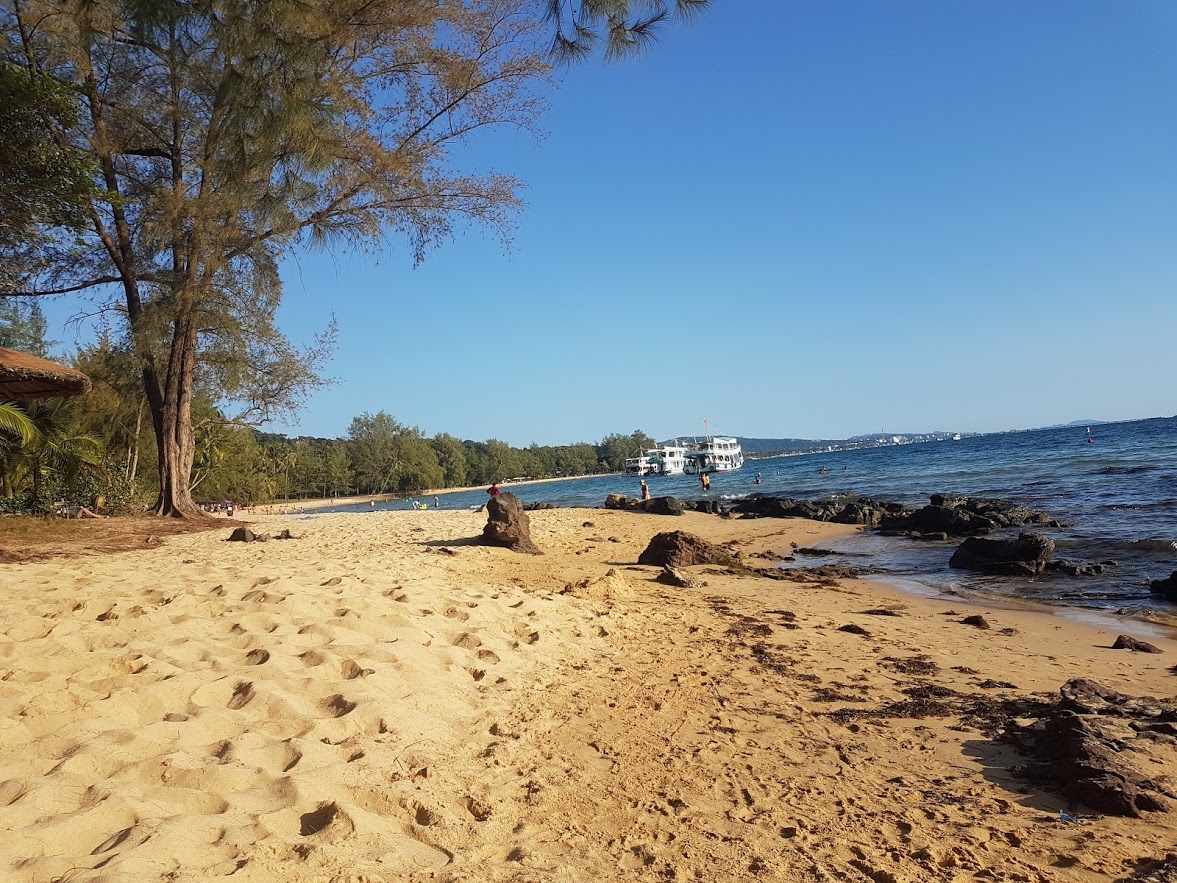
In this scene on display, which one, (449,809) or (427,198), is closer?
(449,809)

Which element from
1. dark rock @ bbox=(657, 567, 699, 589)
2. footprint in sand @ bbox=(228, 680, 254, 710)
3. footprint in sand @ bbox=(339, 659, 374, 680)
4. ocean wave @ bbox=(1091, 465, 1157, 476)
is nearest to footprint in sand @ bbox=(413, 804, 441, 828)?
footprint in sand @ bbox=(228, 680, 254, 710)

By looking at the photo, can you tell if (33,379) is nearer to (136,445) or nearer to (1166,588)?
(1166,588)

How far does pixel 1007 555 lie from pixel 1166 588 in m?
2.64

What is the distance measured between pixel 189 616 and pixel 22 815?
2.75 meters

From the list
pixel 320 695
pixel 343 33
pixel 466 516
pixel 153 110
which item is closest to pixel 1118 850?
pixel 320 695

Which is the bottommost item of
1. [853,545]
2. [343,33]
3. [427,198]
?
[853,545]

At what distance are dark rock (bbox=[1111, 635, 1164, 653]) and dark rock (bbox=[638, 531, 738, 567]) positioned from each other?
5343 millimetres

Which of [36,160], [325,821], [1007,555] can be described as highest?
[36,160]

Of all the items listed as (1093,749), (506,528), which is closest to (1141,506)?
(506,528)

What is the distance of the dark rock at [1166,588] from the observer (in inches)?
331

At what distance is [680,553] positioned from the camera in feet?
34.5

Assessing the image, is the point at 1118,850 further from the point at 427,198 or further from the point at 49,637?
the point at 427,198

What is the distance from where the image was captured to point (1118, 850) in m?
2.61

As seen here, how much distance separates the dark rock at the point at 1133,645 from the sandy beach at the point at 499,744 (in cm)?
19
